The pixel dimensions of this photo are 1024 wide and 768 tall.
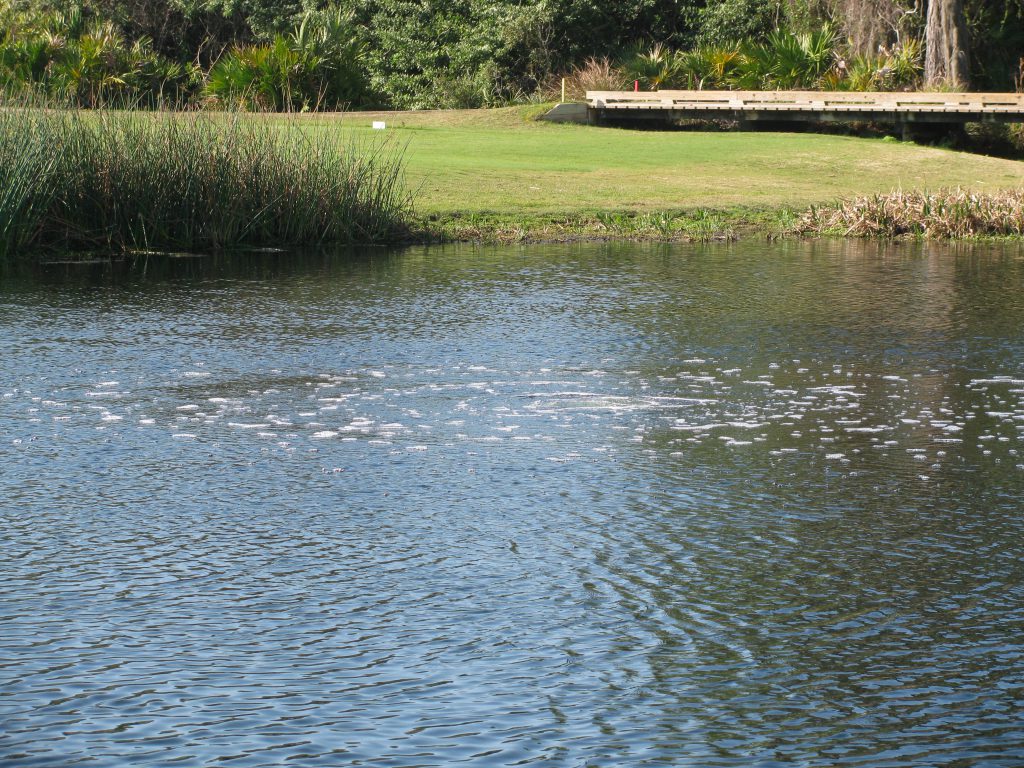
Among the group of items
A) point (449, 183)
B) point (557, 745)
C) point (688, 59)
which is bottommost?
Answer: point (557, 745)

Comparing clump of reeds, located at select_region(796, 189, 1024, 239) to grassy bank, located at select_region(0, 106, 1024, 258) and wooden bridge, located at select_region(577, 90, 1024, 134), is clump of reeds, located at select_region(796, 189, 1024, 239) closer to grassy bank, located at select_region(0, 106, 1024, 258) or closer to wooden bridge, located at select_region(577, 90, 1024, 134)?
grassy bank, located at select_region(0, 106, 1024, 258)

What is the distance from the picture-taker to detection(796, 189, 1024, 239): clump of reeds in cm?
1764

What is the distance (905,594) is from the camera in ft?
16.9

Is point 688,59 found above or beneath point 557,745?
above

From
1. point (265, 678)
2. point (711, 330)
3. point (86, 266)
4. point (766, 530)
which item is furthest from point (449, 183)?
point (265, 678)

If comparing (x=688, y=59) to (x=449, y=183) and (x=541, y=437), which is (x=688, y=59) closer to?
(x=449, y=183)

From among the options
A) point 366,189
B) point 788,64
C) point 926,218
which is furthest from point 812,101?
point 366,189

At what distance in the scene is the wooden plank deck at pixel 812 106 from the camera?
3002 cm

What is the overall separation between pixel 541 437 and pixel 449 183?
542 inches

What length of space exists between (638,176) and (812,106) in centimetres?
957

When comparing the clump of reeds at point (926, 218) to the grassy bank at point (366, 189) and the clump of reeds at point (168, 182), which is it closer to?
the grassy bank at point (366, 189)

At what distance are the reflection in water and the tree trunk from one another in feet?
82.1

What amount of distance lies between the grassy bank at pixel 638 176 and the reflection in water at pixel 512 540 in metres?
7.20

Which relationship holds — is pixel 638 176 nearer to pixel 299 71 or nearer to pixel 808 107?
pixel 808 107
